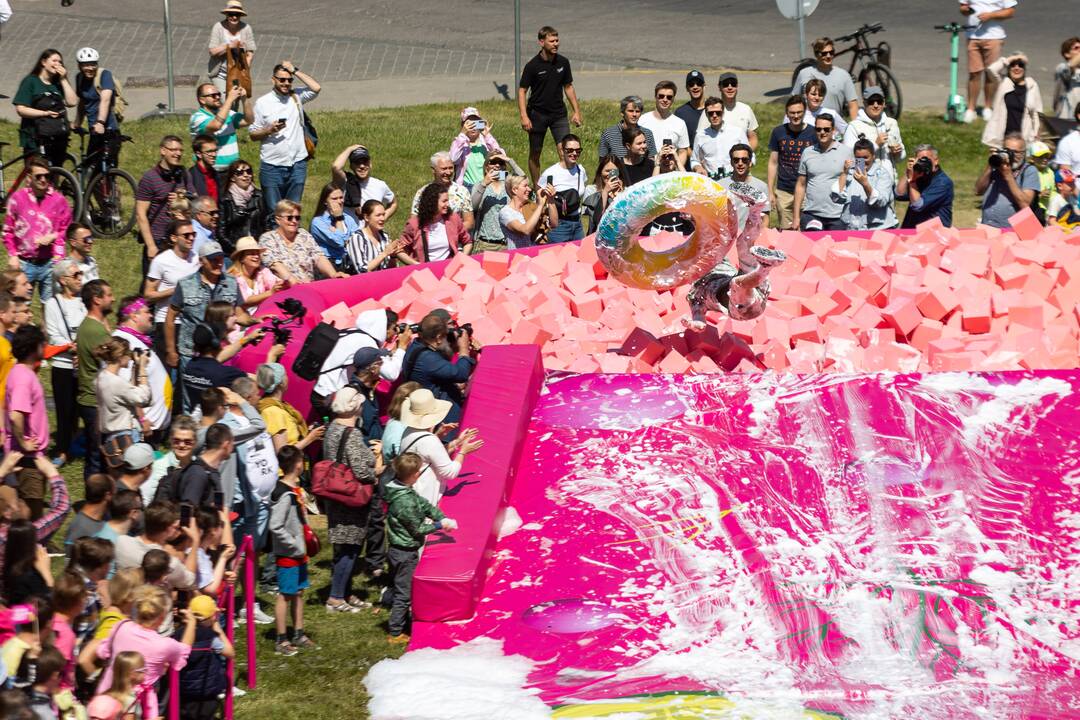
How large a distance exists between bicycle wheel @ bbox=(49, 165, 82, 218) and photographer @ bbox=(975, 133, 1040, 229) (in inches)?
320

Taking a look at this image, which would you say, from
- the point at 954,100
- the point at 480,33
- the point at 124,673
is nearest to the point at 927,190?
the point at 954,100

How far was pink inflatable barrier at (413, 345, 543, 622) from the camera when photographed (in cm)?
835

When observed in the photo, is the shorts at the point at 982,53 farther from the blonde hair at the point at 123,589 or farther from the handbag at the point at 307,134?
the blonde hair at the point at 123,589

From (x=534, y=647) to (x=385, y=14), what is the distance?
60.2ft

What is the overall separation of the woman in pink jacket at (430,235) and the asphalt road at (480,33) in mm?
7562

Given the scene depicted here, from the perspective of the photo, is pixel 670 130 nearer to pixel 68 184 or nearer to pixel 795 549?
pixel 68 184

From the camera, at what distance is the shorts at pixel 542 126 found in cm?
1642

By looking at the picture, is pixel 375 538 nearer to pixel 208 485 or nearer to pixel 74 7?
pixel 208 485

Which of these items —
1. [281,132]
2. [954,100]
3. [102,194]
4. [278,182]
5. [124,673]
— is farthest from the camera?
[954,100]

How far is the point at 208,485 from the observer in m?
8.16

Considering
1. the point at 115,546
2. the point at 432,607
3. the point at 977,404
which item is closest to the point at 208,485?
the point at 115,546

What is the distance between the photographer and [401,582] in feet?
28.2

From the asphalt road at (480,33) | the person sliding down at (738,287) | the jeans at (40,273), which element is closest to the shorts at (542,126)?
the asphalt road at (480,33)

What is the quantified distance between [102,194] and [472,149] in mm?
3602
